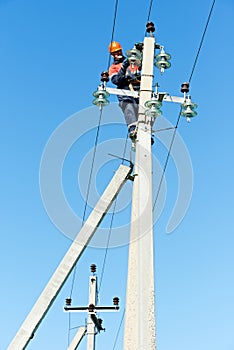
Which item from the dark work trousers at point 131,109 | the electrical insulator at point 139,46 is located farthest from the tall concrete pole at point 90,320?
the electrical insulator at point 139,46

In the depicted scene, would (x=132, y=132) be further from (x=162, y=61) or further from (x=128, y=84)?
(x=162, y=61)

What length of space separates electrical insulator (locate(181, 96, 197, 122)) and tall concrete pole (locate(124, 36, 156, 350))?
42cm

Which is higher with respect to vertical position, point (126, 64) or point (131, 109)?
point (126, 64)

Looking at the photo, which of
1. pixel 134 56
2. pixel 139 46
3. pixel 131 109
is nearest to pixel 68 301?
pixel 131 109

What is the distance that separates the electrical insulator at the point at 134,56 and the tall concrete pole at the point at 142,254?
0.43m

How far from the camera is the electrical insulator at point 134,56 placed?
23.1 ft

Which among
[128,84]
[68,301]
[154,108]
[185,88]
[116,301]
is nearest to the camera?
[154,108]

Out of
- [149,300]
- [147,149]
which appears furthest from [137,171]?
[149,300]

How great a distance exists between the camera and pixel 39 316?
6.11 metres

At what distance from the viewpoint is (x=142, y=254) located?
5.78 meters

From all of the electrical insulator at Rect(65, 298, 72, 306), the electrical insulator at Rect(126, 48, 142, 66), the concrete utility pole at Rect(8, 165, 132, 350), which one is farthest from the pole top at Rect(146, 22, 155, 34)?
the electrical insulator at Rect(65, 298, 72, 306)

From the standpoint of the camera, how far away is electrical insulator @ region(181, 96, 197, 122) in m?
6.70

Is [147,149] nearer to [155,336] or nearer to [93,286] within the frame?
[155,336]

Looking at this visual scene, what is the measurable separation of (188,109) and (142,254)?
189cm
